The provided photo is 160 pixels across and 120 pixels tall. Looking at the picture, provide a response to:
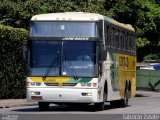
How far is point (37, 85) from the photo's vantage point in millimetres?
23547

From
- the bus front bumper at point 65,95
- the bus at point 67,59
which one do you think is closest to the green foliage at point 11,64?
the bus at point 67,59

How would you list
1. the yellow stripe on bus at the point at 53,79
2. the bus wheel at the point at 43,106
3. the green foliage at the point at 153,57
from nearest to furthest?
the yellow stripe on bus at the point at 53,79 → the bus wheel at the point at 43,106 → the green foliage at the point at 153,57

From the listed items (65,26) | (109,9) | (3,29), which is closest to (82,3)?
(109,9)

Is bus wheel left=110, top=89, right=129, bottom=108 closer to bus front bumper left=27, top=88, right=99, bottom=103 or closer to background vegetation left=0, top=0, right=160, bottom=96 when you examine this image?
background vegetation left=0, top=0, right=160, bottom=96

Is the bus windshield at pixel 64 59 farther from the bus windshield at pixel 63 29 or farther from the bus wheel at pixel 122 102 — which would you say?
the bus wheel at pixel 122 102

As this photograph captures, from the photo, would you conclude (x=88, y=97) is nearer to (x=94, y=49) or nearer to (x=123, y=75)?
(x=94, y=49)

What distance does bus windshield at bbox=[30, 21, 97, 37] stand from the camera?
78.8 feet

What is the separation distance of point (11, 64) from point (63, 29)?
30.6 feet

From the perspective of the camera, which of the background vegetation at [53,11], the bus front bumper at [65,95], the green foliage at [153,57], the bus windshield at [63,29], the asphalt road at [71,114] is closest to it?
the asphalt road at [71,114]

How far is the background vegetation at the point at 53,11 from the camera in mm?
32656

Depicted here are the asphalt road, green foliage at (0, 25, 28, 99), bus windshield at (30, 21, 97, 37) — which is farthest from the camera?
green foliage at (0, 25, 28, 99)

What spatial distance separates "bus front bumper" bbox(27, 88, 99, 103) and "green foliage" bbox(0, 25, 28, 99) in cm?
871

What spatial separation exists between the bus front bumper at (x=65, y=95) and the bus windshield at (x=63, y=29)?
2.07 meters

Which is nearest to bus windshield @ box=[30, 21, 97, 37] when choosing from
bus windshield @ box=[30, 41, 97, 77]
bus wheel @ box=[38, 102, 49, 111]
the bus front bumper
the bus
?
the bus
